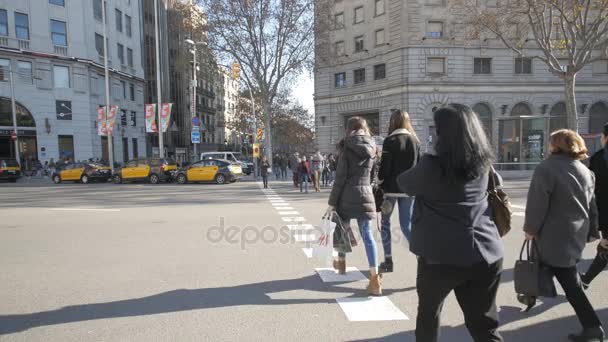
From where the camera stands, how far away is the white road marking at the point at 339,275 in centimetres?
487

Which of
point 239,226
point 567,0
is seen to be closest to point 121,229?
point 239,226

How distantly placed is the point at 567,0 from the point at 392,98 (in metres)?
17.4

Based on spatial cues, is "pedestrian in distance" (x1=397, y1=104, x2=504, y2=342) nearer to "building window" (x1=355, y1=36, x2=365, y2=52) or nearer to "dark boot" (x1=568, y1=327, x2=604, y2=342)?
"dark boot" (x1=568, y1=327, x2=604, y2=342)

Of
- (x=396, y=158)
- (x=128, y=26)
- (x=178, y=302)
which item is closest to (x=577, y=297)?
(x=396, y=158)

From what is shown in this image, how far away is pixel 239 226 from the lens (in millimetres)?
8547

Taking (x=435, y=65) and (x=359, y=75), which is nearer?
(x=435, y=65)

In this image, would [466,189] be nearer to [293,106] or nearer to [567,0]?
[567,0]

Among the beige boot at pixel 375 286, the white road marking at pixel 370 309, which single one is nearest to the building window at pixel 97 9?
the beige boot at pixel 375 286

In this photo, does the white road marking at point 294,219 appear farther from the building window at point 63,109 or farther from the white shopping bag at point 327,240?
the building window at point 63,109

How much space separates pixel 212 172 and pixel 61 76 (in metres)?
22.6

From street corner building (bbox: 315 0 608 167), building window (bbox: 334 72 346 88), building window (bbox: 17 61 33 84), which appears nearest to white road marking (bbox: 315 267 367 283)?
street corner building (bbox: 315 0 608 167)

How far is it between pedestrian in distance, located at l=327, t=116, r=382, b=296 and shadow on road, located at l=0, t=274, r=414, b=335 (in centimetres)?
59

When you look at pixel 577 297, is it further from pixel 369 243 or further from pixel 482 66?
pixel 482 66

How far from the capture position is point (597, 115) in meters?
34.8
